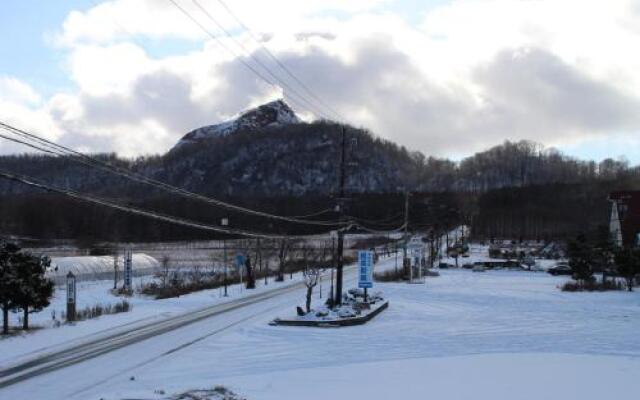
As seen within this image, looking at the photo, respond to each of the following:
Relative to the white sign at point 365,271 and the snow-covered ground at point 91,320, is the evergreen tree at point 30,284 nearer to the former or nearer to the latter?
the snow-covered ground at point 91,320

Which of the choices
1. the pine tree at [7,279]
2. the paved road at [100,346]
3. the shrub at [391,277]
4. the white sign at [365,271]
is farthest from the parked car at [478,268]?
the pine tree at [7,279]

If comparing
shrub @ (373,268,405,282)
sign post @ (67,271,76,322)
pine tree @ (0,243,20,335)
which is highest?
pine tree @ (0,243,20,335)

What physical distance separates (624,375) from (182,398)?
32.4ft

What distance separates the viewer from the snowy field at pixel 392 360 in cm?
1306

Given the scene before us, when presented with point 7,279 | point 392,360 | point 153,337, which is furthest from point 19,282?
point 392,360

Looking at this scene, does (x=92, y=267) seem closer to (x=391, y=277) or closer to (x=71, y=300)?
(x=391, y=277)

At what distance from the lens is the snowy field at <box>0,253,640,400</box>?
13062 mm

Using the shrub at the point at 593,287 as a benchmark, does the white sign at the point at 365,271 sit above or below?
above

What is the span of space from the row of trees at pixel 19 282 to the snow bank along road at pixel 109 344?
10.5 feet

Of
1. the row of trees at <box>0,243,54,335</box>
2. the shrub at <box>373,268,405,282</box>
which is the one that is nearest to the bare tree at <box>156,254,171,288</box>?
the shrub at <box>373,268,405,282</box>

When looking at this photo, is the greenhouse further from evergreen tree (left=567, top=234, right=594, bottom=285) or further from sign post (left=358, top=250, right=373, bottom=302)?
evergreen tree (left=567, top=234, right=594, bottom=285)

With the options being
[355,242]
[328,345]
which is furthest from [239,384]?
[355,242]

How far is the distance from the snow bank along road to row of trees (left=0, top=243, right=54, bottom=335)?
3201mm

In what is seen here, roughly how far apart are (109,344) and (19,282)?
4.51m
